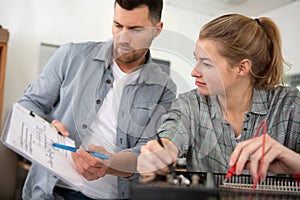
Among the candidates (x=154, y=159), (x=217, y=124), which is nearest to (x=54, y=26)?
(x=217, y=124)

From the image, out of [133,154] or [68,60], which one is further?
[68,60]

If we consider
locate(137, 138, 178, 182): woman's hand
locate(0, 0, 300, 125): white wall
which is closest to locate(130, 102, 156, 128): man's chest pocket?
locate(137, 138, 178, 182): woman's hand

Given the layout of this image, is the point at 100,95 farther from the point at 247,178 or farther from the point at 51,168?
the point at 247,178

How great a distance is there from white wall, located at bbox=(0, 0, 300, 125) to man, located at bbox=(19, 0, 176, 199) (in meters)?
1.40

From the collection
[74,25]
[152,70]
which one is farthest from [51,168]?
[74,25]

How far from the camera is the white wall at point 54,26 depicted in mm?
2463

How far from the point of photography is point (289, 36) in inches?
105

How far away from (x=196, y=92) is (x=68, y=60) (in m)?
0.43

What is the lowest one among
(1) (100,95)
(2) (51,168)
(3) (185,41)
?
(2) (51,168)

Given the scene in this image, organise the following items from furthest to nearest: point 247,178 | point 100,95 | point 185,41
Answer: point 100,95 → point 185,41 → point 247,178

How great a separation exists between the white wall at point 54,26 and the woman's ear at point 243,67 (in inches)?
55.8

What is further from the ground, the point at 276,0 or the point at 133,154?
the point at 276,0

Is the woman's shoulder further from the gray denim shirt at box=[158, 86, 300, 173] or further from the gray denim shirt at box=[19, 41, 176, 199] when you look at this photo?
the gray denim shirt at box=[19, 41, 176, 199]

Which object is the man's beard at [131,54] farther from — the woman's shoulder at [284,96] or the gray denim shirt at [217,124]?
the woman's shoulder at [284,96]
